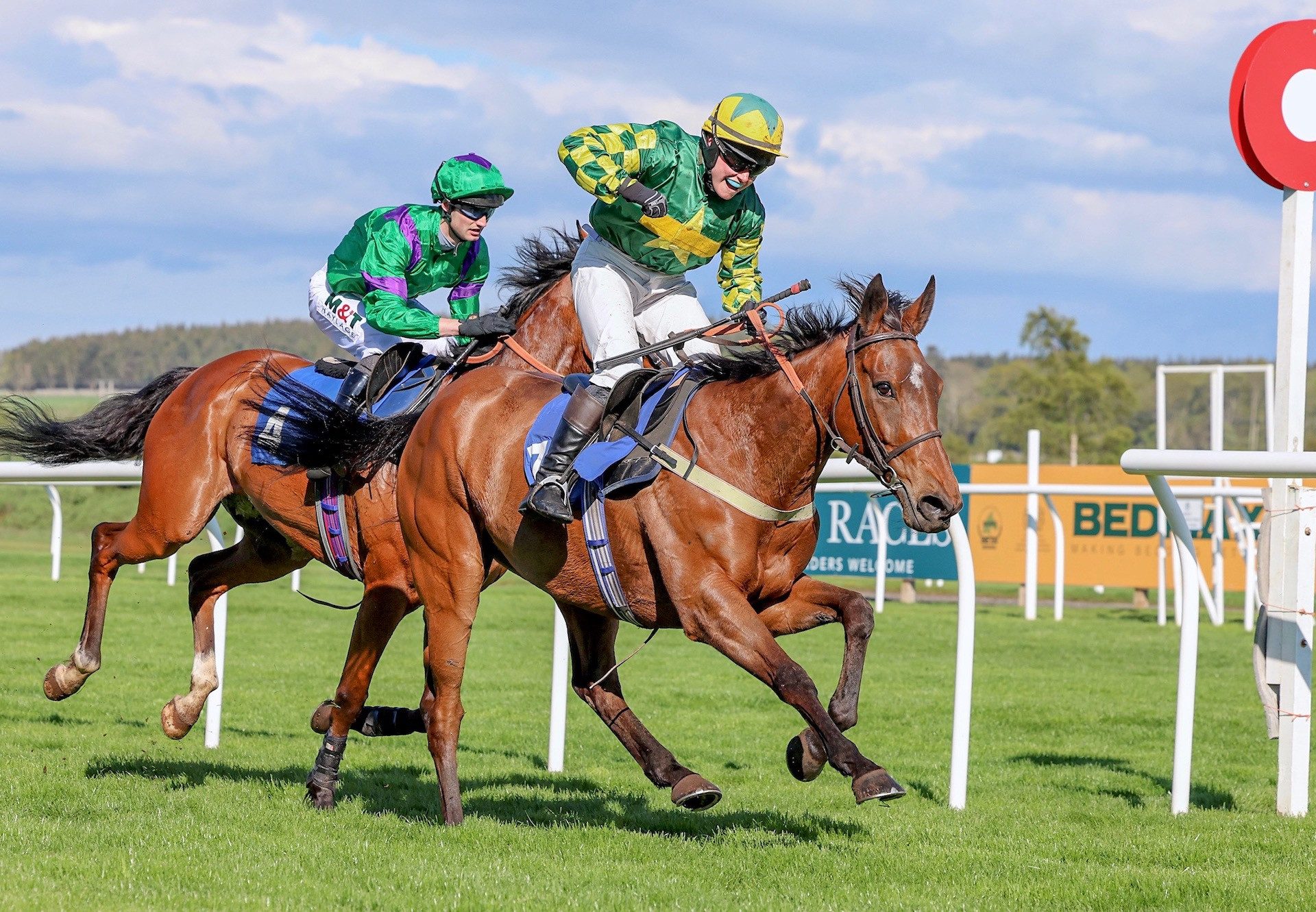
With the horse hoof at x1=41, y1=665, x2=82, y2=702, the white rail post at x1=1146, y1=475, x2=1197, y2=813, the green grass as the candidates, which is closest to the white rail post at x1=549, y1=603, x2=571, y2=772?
the green grass

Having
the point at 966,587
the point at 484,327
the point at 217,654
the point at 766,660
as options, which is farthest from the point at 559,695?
the point at 766,660

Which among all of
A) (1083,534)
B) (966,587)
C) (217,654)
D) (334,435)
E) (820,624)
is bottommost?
(217,654)

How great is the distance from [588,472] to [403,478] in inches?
44.3

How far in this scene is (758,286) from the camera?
200 inches

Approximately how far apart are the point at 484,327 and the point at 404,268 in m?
0.48

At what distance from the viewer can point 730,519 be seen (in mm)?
4246

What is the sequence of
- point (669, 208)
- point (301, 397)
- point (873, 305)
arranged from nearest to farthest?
point (873, 305) → point (669, 208) → point (301, 397)

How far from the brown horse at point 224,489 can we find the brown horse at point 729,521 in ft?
1.22

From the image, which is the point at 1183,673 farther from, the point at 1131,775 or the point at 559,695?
the point at 559,695

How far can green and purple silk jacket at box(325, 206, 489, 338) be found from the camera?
209 inches

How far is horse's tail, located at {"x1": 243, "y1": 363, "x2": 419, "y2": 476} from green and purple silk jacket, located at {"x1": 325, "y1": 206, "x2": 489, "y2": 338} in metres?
0.35

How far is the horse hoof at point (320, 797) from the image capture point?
514cm

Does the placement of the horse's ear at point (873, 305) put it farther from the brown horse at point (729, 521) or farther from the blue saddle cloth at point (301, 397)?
the blue saddle cloth at point (301, 397)

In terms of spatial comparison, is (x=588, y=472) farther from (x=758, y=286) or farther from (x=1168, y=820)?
(x=1168, y=820)
